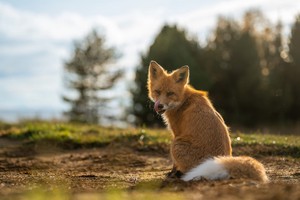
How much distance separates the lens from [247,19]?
45.9 metres

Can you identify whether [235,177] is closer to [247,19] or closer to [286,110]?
[286,110]

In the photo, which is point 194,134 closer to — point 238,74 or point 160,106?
point 160,106

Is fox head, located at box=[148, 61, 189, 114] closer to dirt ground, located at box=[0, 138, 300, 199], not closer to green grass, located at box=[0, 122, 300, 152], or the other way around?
dirt ground, located at box=[0, 138, 300, 199]

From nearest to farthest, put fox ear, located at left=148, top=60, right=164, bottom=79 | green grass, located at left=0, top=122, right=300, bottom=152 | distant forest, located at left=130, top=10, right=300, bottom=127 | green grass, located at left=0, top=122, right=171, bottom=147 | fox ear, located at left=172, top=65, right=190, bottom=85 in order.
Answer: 1. fox ear, located at left=172, top=65, right=190, bottom=85
2. fox ear, located at left=148, top=60, right=164, bottom=79
3. green grass, located at left=0, top=122, right=300, bottom=152
4. green grass, located at left=0, top=122, right=171, bottom=147
5. distant forest, located at left=130, top=10, right=300, bottom=127

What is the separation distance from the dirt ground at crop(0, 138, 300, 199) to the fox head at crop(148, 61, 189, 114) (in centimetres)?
141

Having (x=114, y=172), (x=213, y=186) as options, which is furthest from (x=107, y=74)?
(x=213, y=186)

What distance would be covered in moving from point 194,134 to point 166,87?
1504mm

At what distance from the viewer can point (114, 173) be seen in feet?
32.7

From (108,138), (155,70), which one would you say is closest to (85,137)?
(108,138)

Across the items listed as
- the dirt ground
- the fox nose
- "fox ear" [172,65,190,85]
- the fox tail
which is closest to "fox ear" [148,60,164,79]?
"fox ear" [172,65,190,85]

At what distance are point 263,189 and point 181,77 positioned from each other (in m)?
4.14

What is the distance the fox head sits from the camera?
9250mm

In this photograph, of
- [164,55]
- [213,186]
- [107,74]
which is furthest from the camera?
[107,74]

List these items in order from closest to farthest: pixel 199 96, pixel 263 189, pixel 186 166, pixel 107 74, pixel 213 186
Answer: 1. pixel 263 189
2. pixel 213 186
3. pixel 186 166
4. pixel 199 96
5. pixel 107 74
